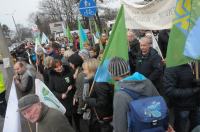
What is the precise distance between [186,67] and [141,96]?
1.26 meters

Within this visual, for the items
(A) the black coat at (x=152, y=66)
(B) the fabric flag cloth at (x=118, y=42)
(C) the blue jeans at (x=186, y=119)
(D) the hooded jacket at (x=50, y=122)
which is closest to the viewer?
(D) the hooded jacket at (x=50, y=122)

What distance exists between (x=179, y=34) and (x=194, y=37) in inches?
9.8

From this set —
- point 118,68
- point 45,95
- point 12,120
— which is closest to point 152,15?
point 45,95

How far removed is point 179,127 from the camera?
4738mm

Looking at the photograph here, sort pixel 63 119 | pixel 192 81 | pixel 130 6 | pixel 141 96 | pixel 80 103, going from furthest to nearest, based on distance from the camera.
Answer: pixel 130 6
pixel 80 103
pixel 192 81
pixel 63 119
pixel 141 96

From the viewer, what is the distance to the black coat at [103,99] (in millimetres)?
4246

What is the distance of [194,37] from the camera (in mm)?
3648

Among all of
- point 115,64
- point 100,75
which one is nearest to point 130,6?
point 100,75

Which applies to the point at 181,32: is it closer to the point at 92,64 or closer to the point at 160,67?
the point at 92,64

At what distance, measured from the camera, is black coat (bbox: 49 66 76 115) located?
5847 millimetres

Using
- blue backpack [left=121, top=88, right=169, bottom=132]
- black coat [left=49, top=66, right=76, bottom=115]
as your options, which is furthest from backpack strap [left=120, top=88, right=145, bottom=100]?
black coat [left=49, top=66, right=76, bottom=115]

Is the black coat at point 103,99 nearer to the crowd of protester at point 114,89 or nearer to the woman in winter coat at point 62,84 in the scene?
the crowd of protester at point 114,89

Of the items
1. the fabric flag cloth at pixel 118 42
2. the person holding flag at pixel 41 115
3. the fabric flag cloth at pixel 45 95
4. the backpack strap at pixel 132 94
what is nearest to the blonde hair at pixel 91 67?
the fabric flag cloth at pixel 118 42

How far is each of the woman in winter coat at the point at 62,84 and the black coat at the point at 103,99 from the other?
4.67 ft
